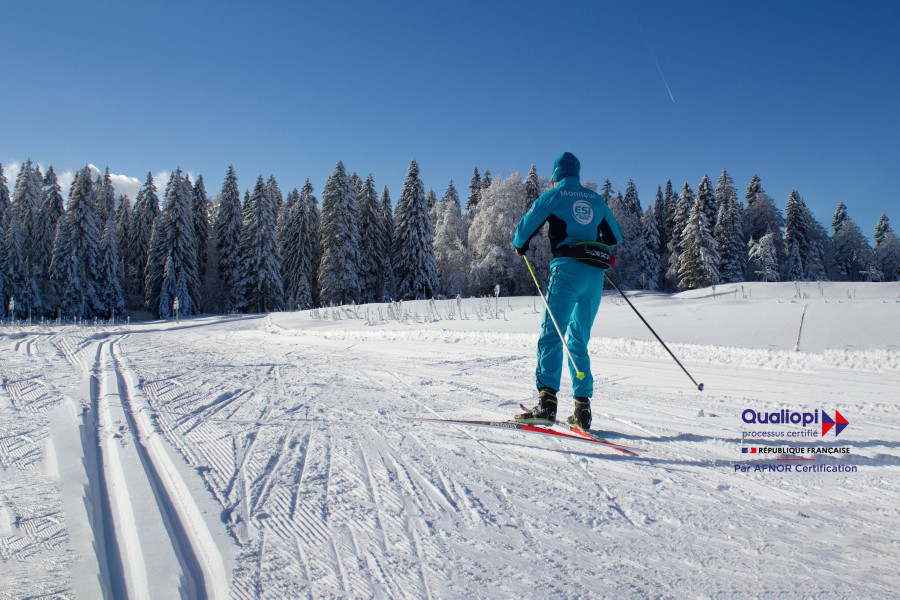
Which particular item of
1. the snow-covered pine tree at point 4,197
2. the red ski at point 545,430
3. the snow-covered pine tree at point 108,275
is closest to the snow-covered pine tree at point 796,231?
the red ski at point 545,430

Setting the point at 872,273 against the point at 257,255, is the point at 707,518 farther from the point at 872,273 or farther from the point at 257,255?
the point at 872,273

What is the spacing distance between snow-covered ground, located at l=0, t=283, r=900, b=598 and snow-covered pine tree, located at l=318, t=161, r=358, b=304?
30.3 meters

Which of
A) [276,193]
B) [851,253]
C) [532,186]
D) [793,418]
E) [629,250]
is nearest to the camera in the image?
[793,418]

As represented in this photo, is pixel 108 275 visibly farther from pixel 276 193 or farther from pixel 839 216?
pixel 839 216

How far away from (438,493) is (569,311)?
177 cm

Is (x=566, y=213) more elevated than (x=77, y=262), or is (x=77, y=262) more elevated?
(x=77, y=262)

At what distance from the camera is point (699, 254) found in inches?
1375

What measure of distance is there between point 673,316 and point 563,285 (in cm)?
721

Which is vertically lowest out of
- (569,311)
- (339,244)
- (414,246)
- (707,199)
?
(569,311)

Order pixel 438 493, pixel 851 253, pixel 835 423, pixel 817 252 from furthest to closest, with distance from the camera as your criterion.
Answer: pixel 851 253 → pixel 817 252 → pixel 835 423 → pixel 438 493

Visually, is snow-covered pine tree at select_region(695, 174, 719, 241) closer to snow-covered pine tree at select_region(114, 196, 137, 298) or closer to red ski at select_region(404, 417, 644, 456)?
red ski at select_region(404, 417, 644, 456)

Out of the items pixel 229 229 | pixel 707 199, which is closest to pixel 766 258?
pixel 707 199

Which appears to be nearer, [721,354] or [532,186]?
[721,354]

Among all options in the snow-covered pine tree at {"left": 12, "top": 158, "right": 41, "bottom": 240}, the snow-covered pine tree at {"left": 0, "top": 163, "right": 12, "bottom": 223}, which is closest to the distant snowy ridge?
the snow-covered pine tree at {"left": 12, "top": 158, "right": 41, "bottom": 240}
